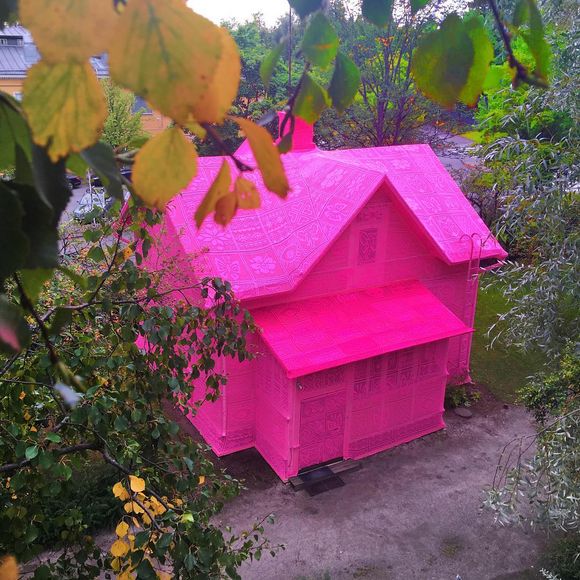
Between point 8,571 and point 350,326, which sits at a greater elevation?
point 8,571

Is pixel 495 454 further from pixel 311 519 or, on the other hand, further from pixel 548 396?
pixel 311 519

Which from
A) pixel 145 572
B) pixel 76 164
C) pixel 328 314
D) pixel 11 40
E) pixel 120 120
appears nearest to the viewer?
pixel 76 164

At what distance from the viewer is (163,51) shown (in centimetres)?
48

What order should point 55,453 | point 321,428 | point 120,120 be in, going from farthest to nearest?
point 120,120 → point 321,428 → point 55,453

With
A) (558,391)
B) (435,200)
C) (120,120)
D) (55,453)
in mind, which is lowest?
(558,391)

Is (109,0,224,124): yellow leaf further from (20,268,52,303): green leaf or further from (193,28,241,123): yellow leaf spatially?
(20,268,52,303): green leaf

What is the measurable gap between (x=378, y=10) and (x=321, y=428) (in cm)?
671

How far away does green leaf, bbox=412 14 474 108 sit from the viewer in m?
0.84

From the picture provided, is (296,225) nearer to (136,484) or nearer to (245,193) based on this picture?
(136,484)

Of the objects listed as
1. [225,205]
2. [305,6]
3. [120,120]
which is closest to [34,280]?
[225,205]

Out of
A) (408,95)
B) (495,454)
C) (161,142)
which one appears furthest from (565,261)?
(408,95)

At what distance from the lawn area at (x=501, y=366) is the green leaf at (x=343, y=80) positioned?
8.78 m

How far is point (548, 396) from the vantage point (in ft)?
20.6

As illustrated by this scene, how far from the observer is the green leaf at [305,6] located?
921 mm
